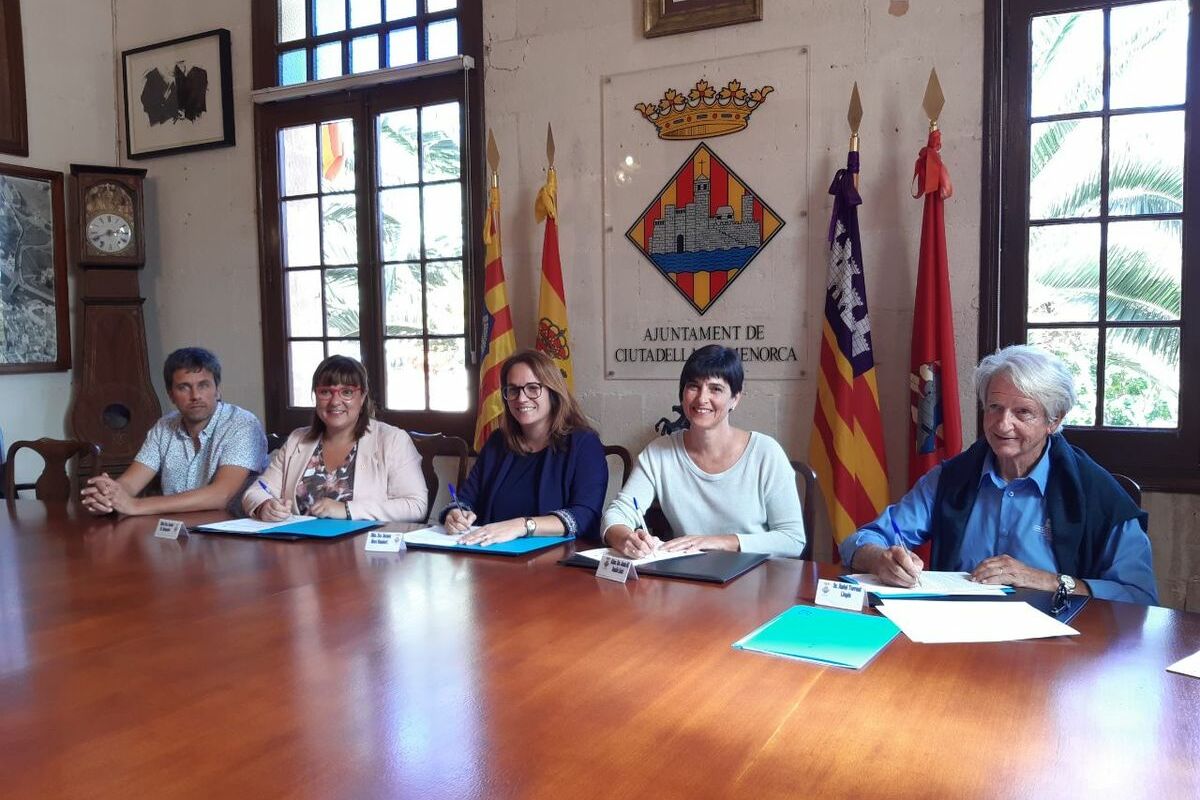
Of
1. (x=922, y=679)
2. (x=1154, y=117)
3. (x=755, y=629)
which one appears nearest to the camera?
(x=922, y=679)

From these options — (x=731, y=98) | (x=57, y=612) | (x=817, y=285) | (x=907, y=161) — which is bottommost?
(x=57, y=612)

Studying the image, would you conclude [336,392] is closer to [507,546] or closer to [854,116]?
[507,546]

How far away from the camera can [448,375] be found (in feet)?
13.5

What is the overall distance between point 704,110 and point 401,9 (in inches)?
63.1

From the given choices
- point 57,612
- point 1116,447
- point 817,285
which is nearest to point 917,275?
point 817,285

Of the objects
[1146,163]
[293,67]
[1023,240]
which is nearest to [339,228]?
[293,67]

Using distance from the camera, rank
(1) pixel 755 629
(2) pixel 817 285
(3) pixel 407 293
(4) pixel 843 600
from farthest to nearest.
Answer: (3) pixel 407 293, (2) pixel 817 285, (4) pixel 843 600, (1) pixel 755 629

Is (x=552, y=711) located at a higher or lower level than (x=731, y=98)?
lower

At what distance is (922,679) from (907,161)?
235 cm

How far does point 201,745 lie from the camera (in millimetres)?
1071

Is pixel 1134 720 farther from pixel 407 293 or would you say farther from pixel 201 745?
pixel 407 293

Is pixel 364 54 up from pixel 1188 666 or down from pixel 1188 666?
up

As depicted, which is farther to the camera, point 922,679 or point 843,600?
point 843,600

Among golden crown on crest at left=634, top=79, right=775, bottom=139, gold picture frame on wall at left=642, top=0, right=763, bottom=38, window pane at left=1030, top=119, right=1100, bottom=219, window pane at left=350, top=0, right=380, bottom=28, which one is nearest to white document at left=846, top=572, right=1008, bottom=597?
window pane at left=1030, top=119, right=1100, bottom=219
